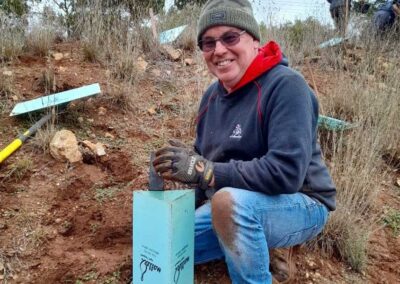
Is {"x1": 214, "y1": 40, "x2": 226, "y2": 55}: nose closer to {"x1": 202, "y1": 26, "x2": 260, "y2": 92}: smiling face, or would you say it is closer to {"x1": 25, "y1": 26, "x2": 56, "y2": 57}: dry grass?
{"x1": 202, "y1": 26, "x2": 260, "y2": 92}: smiling face

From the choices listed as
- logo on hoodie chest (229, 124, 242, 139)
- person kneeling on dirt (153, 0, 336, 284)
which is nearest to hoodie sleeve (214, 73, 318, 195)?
person kneeling on dirt (153, 0, 336, 284)

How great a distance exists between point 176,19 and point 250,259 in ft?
15.9

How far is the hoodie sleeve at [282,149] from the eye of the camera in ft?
4.87

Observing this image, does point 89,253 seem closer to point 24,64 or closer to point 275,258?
point 275,258

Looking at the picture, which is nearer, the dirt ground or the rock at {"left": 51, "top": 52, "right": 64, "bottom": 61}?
the dirt ground

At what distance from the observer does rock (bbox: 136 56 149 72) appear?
13.3 ft

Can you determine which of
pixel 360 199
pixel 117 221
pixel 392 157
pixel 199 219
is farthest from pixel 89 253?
pixel 392 157

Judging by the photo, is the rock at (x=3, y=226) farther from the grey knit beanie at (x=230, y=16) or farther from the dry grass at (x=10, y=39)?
the dry grass at (x=10, y=39)

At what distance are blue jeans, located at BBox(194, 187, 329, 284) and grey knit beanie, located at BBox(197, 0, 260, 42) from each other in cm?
69

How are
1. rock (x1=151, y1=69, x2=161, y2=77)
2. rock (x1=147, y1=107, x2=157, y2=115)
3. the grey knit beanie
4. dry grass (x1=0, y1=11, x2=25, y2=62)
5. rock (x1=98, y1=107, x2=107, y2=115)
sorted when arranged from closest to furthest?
1. the grey knit beanie
2. rock (x1=98, y1=107, x2=107, y2=115)
3. rock (x1=147, y1=107, x2=157, y2=115)
4. dry grass (x1=0, y1=11, x2=25, y2=62)
5. rock (x1=151, y1=69, x2=161, y2=77)

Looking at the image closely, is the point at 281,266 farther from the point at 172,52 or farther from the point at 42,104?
the point at 172,52

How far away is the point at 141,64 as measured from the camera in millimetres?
4152

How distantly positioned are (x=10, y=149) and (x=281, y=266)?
184 centimetres

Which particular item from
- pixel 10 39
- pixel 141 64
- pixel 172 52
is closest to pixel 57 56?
pixel 10 39
